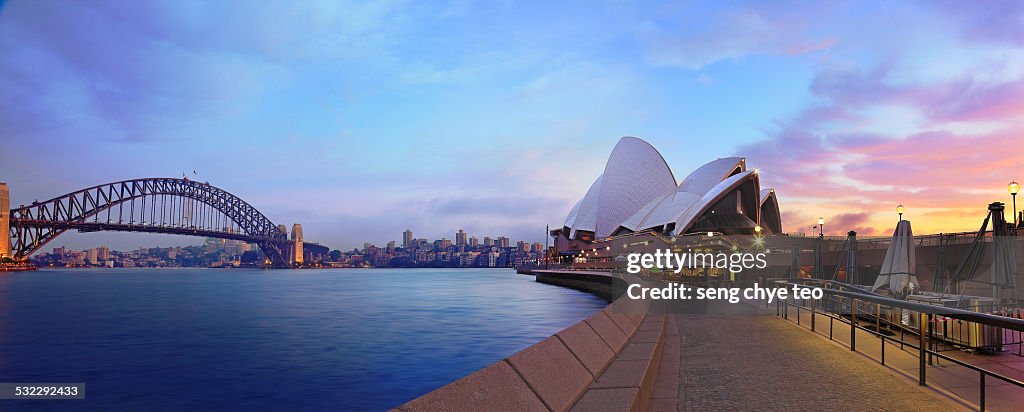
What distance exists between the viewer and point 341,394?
45.9ft

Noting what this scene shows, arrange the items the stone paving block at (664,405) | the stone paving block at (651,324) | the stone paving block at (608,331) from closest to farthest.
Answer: the stone paving block at (664,405) < the stone paving block at (608,331) < the stone paving block at (651,324)

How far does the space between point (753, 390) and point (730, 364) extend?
173 cm

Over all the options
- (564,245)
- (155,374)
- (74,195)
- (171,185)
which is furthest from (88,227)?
(155,374)

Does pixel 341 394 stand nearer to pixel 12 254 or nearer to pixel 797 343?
pixel 797 343

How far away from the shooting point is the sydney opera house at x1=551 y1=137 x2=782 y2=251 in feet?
257

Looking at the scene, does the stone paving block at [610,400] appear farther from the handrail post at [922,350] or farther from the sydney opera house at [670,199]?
the sydney opera house at [670,199]

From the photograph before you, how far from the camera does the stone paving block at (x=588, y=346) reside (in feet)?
18.1

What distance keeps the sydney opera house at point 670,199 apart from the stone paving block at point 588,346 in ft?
235

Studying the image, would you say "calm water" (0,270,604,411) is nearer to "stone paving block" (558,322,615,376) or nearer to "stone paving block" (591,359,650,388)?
"stone paving block" (558,322,615,376)

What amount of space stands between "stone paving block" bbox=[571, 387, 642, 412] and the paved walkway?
1048 millimetres

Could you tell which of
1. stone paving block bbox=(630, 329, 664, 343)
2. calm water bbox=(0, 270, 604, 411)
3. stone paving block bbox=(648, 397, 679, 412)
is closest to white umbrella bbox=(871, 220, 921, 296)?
stone paving block bbox=(630, 329, 664, 343)

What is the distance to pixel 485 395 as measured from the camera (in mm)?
3518

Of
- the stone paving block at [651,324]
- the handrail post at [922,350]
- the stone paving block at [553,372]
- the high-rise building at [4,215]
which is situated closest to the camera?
the stone paving block at [553,372]

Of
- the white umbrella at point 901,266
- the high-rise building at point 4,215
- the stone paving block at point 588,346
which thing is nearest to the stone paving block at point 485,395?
the stone paving block at point 588,346
